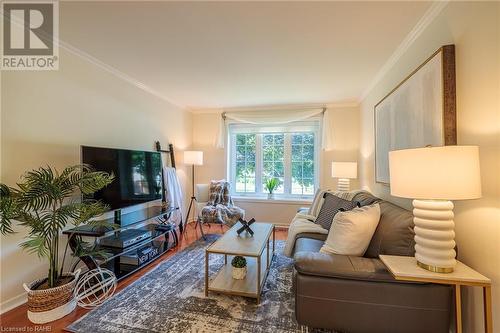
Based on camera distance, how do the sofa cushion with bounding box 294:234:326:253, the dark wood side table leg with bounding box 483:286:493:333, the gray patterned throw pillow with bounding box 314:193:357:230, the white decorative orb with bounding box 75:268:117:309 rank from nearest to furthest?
the dark wood side table leg with bounding box 483:286:493:333 → the white decorative orb with bounding box 75:268:117:309 → the sofa cushion with bounding box 294:234:326:253 → the gray patterned throw pillow with bounding box 314:193:357:230

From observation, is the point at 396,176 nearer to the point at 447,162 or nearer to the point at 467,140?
the point at 447,162

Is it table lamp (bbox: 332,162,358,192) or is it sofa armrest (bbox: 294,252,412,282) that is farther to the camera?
table lamp (bbox: 332,162,358,192)

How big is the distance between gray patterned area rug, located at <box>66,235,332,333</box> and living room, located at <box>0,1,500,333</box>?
2 cm

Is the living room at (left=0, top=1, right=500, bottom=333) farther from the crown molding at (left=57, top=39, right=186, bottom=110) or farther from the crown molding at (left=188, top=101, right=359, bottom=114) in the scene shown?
the crown molding at (left=188, top=101, right=359, bottom=114)

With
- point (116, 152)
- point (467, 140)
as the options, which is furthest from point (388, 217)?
point (116, 152)

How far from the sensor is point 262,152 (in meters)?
4.78

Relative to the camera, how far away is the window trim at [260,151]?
4.52m

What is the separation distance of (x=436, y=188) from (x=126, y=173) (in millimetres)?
2860

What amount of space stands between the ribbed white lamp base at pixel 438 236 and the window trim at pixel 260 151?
313 centimetres

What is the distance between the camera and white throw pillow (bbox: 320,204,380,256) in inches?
67.3

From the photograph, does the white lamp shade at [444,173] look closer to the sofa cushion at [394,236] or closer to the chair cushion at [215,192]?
the sofa cushion at [394,236]

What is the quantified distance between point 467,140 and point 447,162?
0.46m

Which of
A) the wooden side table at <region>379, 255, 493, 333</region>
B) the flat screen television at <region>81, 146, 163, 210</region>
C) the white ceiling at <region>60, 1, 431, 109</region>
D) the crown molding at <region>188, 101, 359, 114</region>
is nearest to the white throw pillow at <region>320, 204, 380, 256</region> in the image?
the wooden side table at <region>379, 255, 493, 333</region>

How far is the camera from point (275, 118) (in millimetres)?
4520
